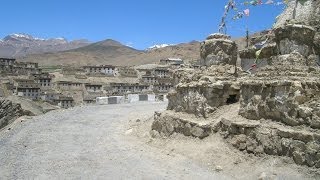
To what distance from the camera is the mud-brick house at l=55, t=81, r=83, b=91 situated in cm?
8688

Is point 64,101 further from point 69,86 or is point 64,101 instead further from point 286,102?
point 286,102

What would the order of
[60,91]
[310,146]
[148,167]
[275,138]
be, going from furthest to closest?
1. [60,91]
2. [148,167]
3. [275,138]
4. [310,146]

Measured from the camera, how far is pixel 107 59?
18625 cm

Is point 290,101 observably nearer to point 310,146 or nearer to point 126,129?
point 310,146

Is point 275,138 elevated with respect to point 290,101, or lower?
lower

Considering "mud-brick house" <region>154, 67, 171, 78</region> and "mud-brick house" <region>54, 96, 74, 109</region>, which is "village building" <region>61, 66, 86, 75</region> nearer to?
"mud-brick house" <region>154, 67, 171, 78</region>

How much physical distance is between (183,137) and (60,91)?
72.2 metres

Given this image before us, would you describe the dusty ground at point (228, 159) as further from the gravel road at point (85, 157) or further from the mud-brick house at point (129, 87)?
the mud-brick house at point (129, 87)

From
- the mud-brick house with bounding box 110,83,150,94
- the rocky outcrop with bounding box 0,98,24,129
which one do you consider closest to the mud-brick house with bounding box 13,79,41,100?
the mud-brick house with bounding box 110,83,150,94

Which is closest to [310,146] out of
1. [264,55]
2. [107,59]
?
[264,55]

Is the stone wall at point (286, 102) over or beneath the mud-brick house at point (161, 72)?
over

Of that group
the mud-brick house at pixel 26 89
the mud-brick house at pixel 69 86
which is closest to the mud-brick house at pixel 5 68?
the mud-brick house at pixel 69 86

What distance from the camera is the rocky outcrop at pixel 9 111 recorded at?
96.9ft

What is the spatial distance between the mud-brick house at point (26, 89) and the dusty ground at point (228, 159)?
61626 mm
